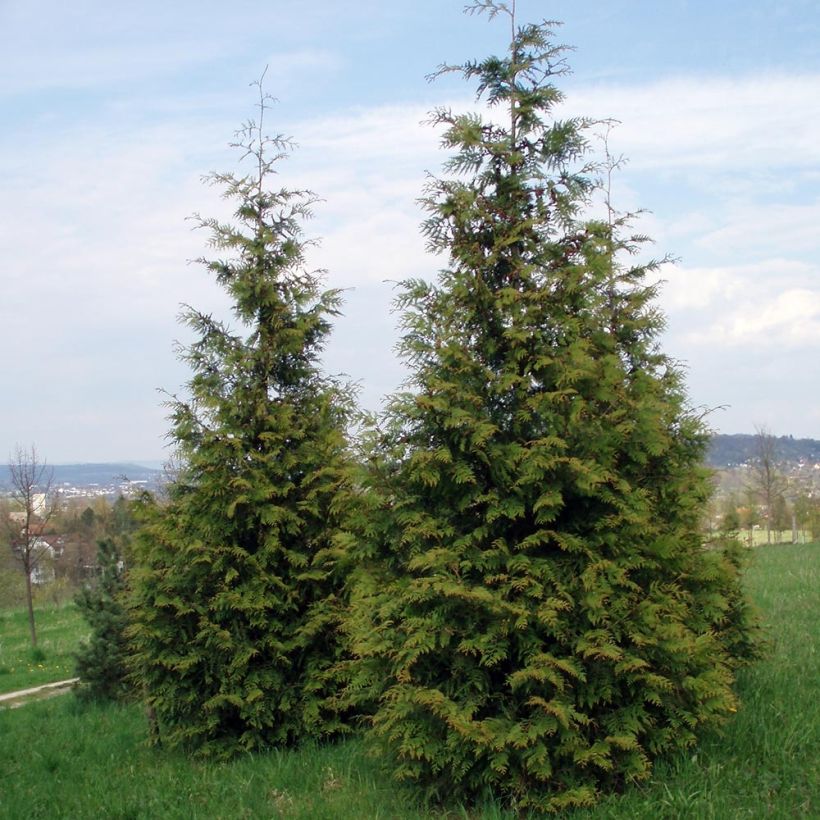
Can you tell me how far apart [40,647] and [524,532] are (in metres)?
17.7

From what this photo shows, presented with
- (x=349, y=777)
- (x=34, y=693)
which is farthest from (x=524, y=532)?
(x=34, y=693)

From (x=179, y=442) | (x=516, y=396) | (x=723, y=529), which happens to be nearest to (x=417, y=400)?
(x=516, y=396)

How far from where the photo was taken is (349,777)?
6664 mm

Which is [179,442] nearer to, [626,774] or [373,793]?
[373,793]

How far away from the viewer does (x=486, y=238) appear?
6727mm

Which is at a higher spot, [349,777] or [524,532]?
[524,532]

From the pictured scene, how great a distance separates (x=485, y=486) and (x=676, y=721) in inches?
81.6

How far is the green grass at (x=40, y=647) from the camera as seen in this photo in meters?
16.6

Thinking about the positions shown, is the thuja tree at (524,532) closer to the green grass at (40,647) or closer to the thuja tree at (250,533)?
the thuja tree at (250,533)

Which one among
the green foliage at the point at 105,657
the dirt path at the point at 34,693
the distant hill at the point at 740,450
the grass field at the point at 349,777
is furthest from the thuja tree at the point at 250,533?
the distant hill at the point at 740,450

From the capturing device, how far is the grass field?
5.43 metres

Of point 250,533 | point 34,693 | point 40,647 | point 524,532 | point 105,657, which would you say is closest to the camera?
point 524,532

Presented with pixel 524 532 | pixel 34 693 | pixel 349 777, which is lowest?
pixel 34 693

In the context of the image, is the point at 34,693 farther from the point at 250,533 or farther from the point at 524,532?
the point at 524,532
